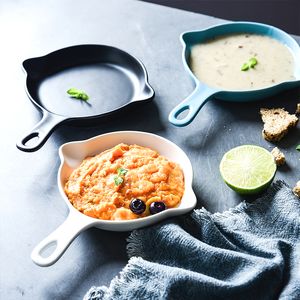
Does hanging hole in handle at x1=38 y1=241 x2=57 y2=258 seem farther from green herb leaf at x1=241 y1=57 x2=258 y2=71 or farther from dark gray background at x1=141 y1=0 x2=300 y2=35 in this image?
dark gray background at x1=141 y1=0 x2=300 y2=35

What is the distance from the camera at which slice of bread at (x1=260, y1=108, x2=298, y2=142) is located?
5.58 feet

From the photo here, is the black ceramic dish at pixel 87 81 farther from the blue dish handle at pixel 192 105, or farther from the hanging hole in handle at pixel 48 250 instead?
the hanging hole in handle at pixel 48 250

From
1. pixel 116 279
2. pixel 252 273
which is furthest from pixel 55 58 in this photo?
pixel 252 273

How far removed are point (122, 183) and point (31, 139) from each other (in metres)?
0.39

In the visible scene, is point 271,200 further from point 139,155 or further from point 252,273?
point 139,155

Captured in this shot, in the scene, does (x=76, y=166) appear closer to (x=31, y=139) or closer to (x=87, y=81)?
(x=31, y=139)

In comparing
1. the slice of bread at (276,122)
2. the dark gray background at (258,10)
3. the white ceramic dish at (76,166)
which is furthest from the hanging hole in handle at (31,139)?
the dark gray background at (258,10)

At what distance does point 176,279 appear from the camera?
127cm

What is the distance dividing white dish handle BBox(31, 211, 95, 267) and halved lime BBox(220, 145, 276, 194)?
1.39ft

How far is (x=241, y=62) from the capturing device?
1.97m

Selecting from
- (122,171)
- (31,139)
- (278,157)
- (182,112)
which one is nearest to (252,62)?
(182,112)

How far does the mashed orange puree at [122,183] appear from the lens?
56.9 inches

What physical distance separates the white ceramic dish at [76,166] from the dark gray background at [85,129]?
2.9 inches

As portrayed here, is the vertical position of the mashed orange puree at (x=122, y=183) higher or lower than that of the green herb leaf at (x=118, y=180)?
lower
